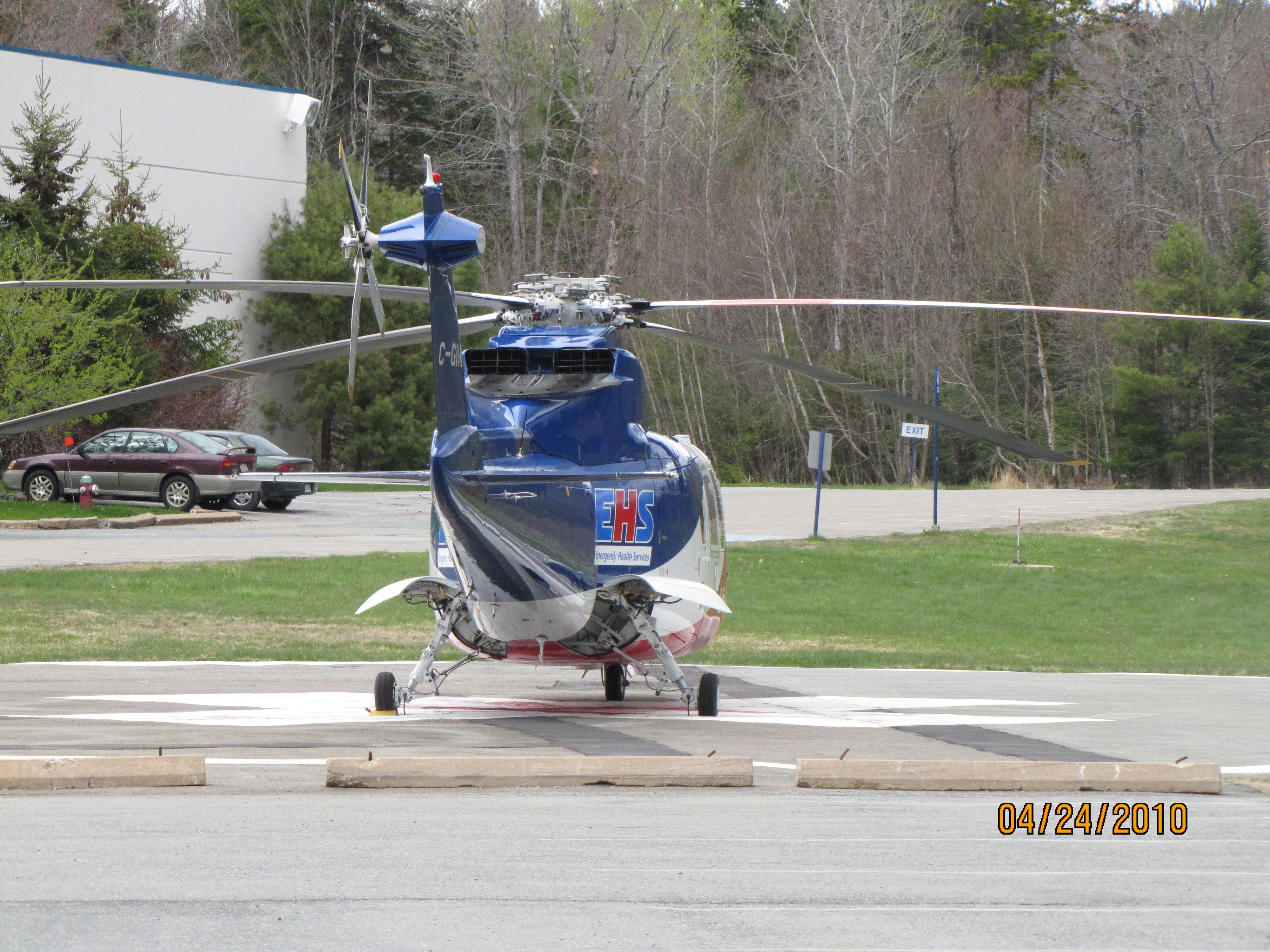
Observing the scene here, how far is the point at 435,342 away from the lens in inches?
380

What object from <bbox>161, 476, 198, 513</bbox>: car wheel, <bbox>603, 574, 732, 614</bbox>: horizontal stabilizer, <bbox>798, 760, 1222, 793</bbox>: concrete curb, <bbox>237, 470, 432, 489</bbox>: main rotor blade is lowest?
<bbox>161, 476, 198, 513</bbox>: car wheel

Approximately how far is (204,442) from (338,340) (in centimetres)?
1399

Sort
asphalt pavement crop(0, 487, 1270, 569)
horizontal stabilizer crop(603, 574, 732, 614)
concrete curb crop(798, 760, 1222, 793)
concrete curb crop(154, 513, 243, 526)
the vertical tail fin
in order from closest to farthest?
concrete curb crop(798, 760, 1222, 793), the vertical tail fin, horizontal stabilizer crop(603, 574, 732, 614), asphalt pavement crop(0, 487, 1270, 569), concrete curb crop(154, 513, 243, 526)

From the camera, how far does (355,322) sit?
845cm

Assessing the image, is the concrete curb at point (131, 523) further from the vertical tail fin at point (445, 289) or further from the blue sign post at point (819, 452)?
the vertical tail fin at point (445, 289)

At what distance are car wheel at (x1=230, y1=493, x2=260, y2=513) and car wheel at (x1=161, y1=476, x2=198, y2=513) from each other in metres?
1.18

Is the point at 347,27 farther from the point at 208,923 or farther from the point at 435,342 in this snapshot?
the point at 208,923

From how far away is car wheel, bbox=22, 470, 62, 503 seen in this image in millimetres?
33969

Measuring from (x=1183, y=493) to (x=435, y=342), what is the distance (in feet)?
124

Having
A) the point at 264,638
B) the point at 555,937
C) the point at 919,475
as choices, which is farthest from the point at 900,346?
the point at 555,937

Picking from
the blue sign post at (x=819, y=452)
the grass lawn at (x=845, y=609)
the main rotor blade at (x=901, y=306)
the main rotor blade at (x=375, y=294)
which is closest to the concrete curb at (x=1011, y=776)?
the main rotor blade at (x=901, y=306)
